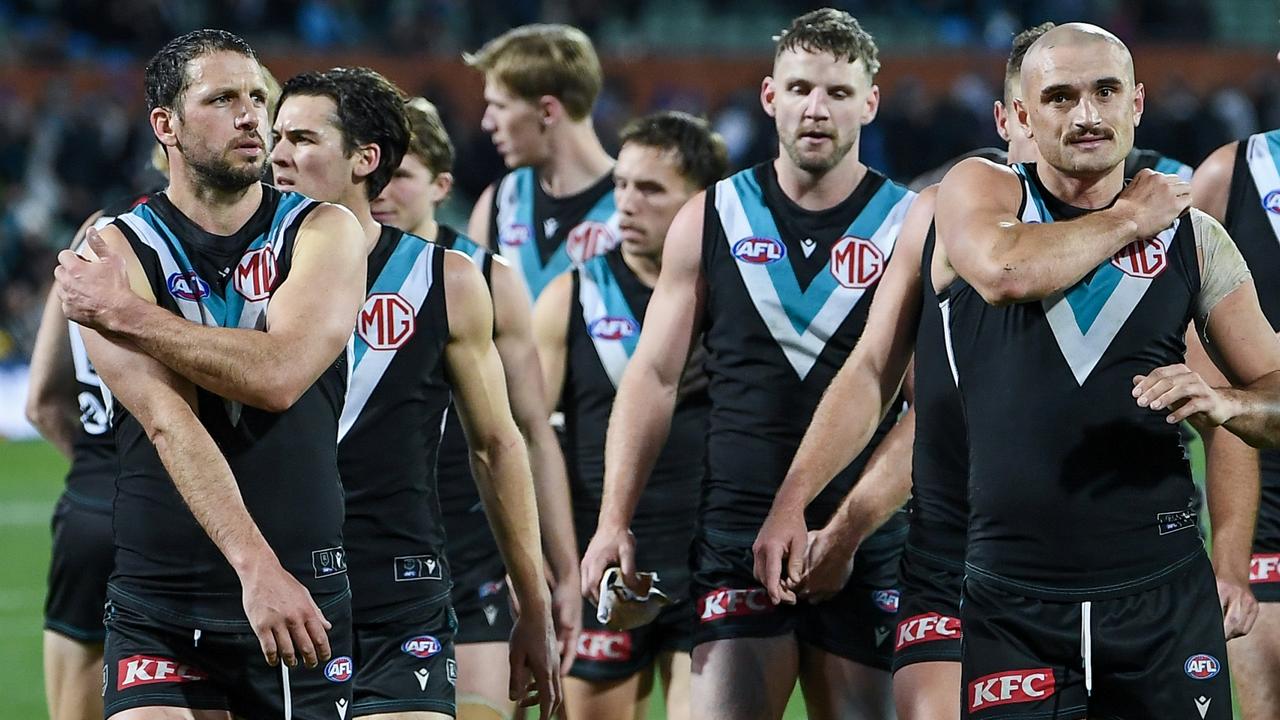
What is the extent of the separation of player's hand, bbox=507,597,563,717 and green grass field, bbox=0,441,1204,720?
385 cm

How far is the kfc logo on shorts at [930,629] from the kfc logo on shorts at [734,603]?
0.60 metres

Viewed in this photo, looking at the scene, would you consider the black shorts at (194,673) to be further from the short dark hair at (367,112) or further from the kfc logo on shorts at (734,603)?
the kfc logo on shorts at (734,603)

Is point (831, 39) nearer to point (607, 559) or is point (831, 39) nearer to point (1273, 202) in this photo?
point (1273, 202)

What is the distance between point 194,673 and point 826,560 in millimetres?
2061

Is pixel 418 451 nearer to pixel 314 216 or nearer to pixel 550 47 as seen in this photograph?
pixel 314 216

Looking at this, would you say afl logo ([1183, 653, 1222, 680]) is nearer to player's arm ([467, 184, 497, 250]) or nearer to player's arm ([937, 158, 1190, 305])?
player's arm ([937, 158, 1190, 305])

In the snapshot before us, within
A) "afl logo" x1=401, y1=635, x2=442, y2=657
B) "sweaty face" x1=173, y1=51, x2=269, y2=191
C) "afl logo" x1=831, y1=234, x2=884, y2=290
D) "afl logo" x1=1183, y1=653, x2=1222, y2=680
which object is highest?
"afl logo" x1=831, y1=234, x2=884, y2=290

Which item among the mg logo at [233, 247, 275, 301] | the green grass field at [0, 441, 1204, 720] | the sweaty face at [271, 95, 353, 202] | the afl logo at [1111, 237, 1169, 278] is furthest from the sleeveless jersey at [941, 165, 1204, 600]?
the green grass field at [0, 441, 1204, 720]

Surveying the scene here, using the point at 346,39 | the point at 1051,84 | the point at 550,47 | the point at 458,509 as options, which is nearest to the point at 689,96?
the point at 346,39

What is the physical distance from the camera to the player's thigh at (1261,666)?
19.8 feet

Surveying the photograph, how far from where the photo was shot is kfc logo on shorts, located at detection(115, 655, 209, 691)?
4.52 meters

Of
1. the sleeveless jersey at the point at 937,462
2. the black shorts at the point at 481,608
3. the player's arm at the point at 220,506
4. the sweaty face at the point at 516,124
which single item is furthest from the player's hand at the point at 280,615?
the sweaty face at the point at 516,124

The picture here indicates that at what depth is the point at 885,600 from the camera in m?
6.03

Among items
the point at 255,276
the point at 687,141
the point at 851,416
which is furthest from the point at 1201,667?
the point at 687,141
